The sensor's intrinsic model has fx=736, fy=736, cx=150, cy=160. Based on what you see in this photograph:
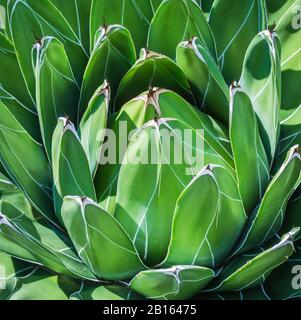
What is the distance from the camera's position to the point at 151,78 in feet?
5.36

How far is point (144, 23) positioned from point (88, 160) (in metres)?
0.41

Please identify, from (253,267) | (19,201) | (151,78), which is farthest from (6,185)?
(253,267)

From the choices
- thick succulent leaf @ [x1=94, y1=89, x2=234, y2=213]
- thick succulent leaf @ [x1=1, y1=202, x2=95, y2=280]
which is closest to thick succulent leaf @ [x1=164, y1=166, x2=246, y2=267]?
thick succulent leaf @ [x1=94, y1=89, x2=234, y2=213]

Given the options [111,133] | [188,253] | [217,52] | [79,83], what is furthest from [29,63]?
[188,253]

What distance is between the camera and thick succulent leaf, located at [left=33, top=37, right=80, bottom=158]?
159 cm

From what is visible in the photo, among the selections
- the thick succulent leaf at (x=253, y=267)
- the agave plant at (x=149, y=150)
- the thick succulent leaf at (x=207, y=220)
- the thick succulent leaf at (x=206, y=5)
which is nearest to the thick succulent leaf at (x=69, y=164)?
the agave plant at (x=149, y=150)

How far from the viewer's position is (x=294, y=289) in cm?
157

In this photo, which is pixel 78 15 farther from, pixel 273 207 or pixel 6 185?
pixel 273 207

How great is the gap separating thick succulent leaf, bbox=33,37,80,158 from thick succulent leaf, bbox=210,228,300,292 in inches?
18.7

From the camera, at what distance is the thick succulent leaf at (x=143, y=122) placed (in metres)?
1.52

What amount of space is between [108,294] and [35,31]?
2.09ft

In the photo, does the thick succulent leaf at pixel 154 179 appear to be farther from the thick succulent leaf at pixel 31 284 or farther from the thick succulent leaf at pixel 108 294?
the thick succulent leaf at pixel 31 284

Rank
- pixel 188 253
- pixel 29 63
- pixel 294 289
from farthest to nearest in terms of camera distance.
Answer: pixel 29 63, pixel 294 289, pixel 188 253

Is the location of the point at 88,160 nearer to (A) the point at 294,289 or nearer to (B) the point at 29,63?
(B) the point at 29,63
